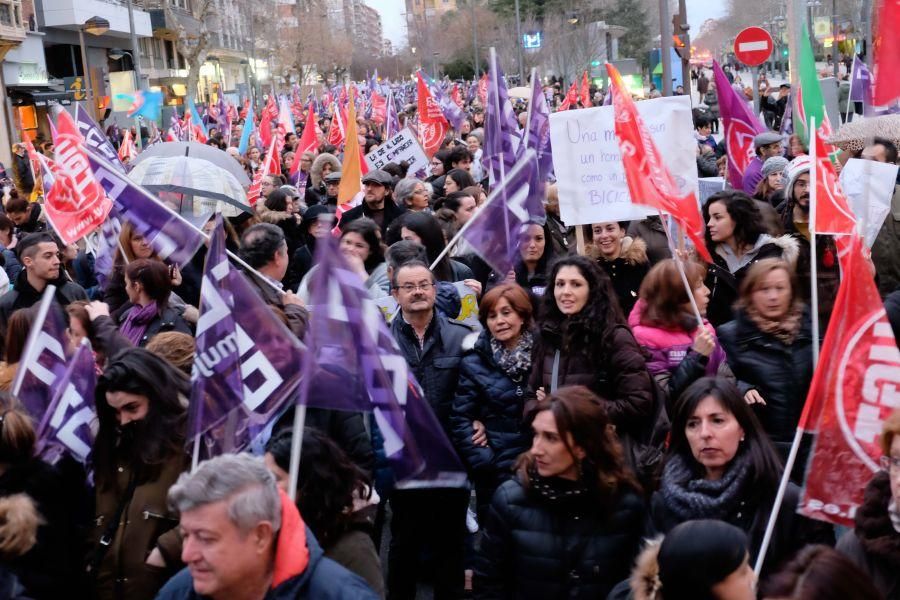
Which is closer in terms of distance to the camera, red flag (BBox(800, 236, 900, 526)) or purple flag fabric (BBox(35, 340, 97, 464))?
red flag (BBox(800, 236, 900, 526))

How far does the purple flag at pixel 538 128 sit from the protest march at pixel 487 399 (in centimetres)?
241

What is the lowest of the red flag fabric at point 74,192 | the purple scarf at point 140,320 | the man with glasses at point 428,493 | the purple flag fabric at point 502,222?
the man with glasses at point 428,493

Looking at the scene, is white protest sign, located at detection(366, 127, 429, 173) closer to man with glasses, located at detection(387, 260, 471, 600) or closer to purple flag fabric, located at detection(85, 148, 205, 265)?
purple flag fabric, located at detection(85, 148, 205, 265)

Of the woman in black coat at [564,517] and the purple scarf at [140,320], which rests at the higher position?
the purple scarf at [140,320]

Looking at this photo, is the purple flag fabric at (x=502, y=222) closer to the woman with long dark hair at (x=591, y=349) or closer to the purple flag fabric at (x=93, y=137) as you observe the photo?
the woman with long dark hair at (x=591, y=349)

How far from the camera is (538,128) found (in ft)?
34.0

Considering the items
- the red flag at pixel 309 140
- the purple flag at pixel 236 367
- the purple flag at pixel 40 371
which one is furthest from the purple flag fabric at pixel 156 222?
the red flag at pixel 309 140

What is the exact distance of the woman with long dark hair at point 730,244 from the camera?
6.70 metres

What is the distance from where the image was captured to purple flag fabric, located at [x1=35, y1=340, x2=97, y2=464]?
4379 millimetres

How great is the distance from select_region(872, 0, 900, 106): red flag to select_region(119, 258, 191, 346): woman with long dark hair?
3.49 metres

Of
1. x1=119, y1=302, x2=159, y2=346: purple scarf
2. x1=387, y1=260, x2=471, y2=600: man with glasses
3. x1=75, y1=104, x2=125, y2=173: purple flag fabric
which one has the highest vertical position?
x1=75, y1=104, x2=125, y2=173: purple flag fabric

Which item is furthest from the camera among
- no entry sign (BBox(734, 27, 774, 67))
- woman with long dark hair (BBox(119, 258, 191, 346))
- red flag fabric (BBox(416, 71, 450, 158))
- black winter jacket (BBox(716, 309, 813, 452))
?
red flag fabric (BBox(416, 71, 450, 158))

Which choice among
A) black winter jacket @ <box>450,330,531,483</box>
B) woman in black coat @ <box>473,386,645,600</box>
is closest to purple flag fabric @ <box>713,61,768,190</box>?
black winter jacket @ <box>450,330,531,483</box>

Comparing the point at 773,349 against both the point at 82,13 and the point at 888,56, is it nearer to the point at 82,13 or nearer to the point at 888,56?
the point at 888,56
